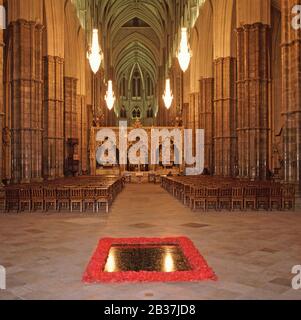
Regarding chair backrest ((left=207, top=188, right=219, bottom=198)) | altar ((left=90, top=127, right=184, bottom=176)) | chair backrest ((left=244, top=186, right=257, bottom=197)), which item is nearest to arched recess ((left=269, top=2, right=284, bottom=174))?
altar ((left=90, top=127, right=184, bottom=176))

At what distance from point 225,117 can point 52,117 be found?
11276 mm

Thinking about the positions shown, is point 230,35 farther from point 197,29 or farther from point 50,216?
point 50,216

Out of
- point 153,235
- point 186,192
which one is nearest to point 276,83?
point 186,192

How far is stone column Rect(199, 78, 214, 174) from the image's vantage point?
33062 mm

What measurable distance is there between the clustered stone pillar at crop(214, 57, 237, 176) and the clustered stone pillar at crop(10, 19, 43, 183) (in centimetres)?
1241

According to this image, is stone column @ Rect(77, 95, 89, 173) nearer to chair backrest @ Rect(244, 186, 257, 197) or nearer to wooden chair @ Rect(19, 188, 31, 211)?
wooden chair @ Rect(19, 188, 31, 211)

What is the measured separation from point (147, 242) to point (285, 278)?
3261 millimetres

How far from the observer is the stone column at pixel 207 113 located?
1302 inches

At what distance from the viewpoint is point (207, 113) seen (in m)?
33.7

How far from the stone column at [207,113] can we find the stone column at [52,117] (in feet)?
40.0

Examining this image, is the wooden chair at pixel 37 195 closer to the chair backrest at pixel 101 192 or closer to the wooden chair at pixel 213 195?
the chair backrest at pixel 101 192

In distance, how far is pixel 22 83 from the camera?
20.4 metres
